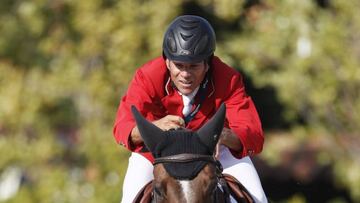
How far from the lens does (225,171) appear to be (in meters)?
8.53

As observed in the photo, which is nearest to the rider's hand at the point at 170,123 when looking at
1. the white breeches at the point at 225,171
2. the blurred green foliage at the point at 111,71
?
the white breeches at the point at 225,171

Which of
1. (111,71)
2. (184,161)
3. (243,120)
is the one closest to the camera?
(184,161)

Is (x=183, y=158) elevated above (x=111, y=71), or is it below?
above

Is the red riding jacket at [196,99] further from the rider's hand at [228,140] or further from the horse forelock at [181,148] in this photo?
the horse forelock at [181,148]

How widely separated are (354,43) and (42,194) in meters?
6.57

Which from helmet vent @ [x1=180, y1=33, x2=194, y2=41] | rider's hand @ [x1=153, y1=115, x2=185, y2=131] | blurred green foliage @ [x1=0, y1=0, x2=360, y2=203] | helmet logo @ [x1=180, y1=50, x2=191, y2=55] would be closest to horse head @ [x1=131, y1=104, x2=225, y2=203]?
rider's hand @ [x1=153, y1=115, x2=185, y2=131]

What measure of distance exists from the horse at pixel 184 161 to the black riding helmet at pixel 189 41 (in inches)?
29.9

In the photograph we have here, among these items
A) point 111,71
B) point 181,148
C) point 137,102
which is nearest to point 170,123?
point 181,148

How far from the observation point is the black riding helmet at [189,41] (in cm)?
790

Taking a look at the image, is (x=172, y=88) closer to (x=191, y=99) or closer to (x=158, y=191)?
(x=191, y=99)

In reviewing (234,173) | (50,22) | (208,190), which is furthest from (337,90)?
(208,190)

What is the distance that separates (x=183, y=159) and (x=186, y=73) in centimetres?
100

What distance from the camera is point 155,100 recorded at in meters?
8.35

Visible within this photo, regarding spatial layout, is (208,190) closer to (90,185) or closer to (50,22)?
(90,185)
